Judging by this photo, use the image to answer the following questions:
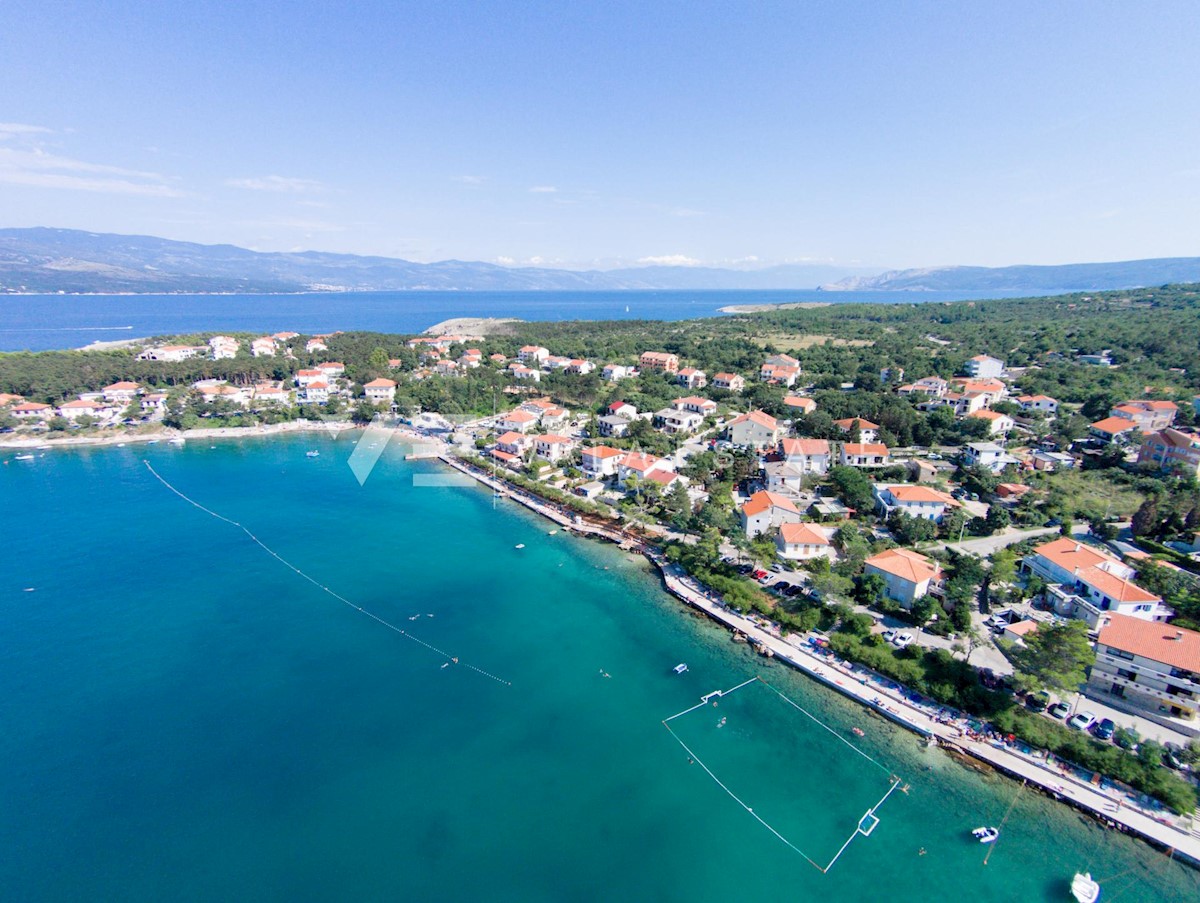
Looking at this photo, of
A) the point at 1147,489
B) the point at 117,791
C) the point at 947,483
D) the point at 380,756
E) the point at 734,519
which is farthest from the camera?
the point at 947,483

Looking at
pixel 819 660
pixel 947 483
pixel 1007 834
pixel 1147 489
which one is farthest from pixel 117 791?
pixel 1147 489

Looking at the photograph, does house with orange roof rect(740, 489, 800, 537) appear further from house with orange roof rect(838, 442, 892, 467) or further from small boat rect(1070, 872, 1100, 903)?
small boat rect(1070, 872, 1100, 903)

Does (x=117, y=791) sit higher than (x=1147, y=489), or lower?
lower

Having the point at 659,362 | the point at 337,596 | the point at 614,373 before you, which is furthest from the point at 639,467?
the point at 659,362

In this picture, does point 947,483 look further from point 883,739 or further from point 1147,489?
point 883,739

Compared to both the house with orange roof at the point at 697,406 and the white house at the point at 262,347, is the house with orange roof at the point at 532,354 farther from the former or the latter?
the white house at the point at 262,347

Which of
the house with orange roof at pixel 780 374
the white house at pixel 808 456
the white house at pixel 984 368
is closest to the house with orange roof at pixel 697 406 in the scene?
the house with orange roof at pixel 780 374
